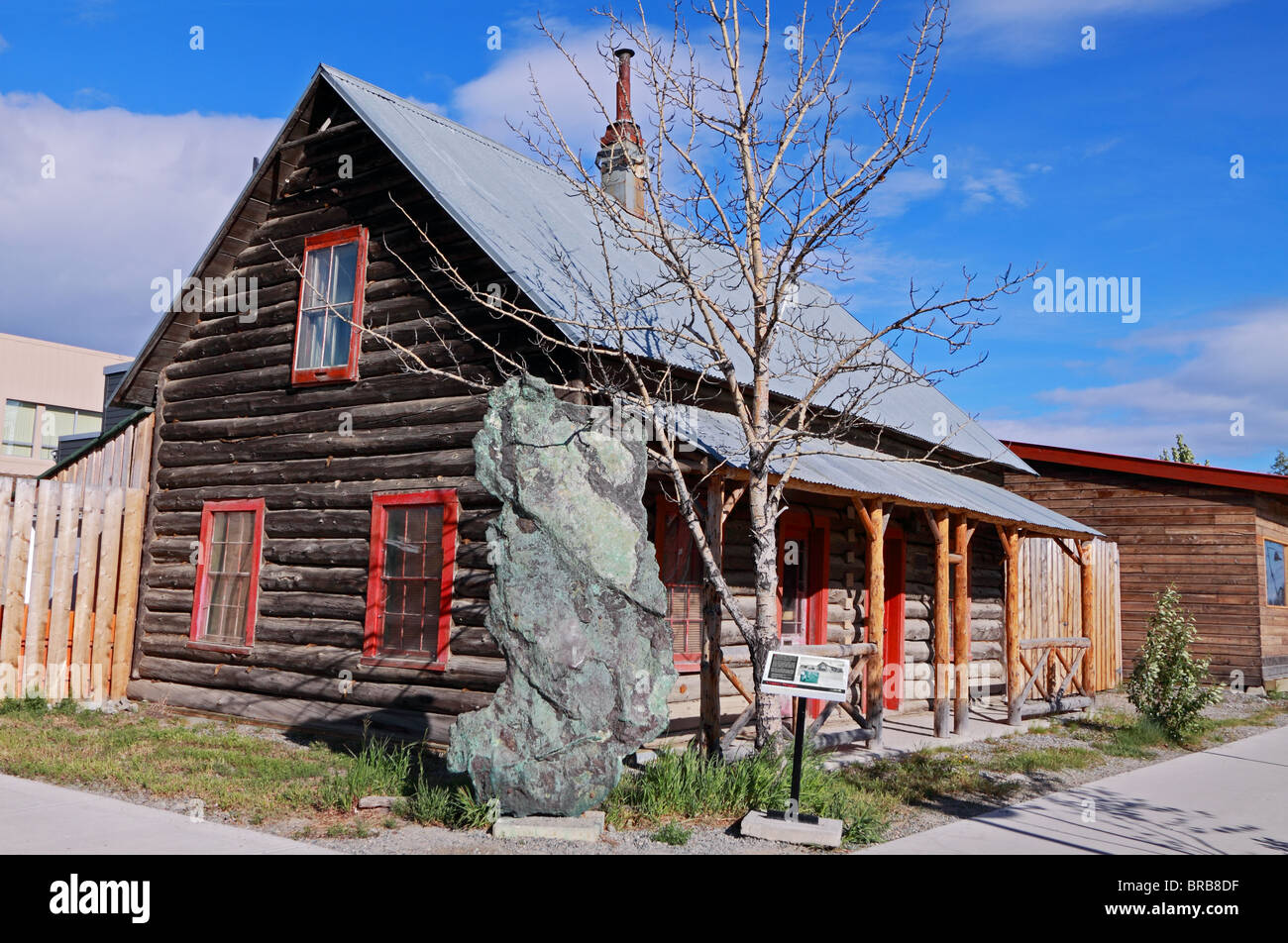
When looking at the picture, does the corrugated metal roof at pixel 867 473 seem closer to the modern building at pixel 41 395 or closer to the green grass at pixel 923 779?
the green grass at pixel 923 779

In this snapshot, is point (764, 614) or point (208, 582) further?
point (208, 582)

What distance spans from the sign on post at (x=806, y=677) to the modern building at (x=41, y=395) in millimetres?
32501

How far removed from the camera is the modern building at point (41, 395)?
112ft

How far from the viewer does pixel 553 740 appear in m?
7.01

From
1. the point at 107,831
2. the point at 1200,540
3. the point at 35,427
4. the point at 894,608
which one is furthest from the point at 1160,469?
the point at 35,427

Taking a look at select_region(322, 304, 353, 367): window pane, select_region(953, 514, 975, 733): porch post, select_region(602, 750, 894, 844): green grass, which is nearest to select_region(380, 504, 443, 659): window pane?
select_region(322, 304, 353, 367): window pane

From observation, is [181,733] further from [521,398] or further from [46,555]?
[521,398]

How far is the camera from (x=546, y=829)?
22.2 feet

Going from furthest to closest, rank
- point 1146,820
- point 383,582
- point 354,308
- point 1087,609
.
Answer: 1. point 1087,609
2. point 354,308
3. point 383,582
4. point 1146,820

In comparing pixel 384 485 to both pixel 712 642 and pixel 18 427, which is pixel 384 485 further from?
pixel 18 427

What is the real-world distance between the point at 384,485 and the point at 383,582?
3.29 feet

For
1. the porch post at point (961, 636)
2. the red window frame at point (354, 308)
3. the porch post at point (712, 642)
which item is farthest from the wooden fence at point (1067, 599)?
the red window frame at point (354, 308)

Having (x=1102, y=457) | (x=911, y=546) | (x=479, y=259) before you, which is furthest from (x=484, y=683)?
(x=1102, y=457)
